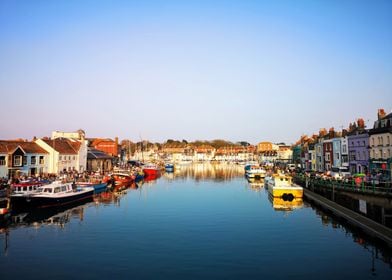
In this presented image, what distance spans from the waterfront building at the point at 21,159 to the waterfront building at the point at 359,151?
58.3 m

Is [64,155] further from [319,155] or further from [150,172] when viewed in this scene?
[319,155]

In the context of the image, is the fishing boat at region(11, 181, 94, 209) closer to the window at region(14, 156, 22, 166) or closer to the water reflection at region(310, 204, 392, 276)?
the window at region(14, 156, 22, 166)

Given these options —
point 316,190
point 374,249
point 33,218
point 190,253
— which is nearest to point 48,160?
point 33,218

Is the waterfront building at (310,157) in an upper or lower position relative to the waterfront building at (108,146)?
lower

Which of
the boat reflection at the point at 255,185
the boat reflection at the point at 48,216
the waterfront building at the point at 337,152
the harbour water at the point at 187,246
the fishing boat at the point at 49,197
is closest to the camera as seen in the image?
the harbour water at the point at 187,246

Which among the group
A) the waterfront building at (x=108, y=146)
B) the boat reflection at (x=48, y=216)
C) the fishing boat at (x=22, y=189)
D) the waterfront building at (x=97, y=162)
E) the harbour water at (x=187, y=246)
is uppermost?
the waterfront building at (x=108, y=146)

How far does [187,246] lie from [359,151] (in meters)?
48.0

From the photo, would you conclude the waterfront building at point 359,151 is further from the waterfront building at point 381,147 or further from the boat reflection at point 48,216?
the boat reflection at point 48,216

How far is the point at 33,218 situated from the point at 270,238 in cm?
2461

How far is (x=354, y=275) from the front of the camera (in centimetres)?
2103

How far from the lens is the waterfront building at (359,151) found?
201 ft

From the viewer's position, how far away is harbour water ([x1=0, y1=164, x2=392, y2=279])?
21453 mm

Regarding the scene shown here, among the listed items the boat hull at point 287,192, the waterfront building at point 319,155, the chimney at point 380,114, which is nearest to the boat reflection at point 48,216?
the boat hull at point 287,192

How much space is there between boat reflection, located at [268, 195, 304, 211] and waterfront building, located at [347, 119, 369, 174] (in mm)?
16022
